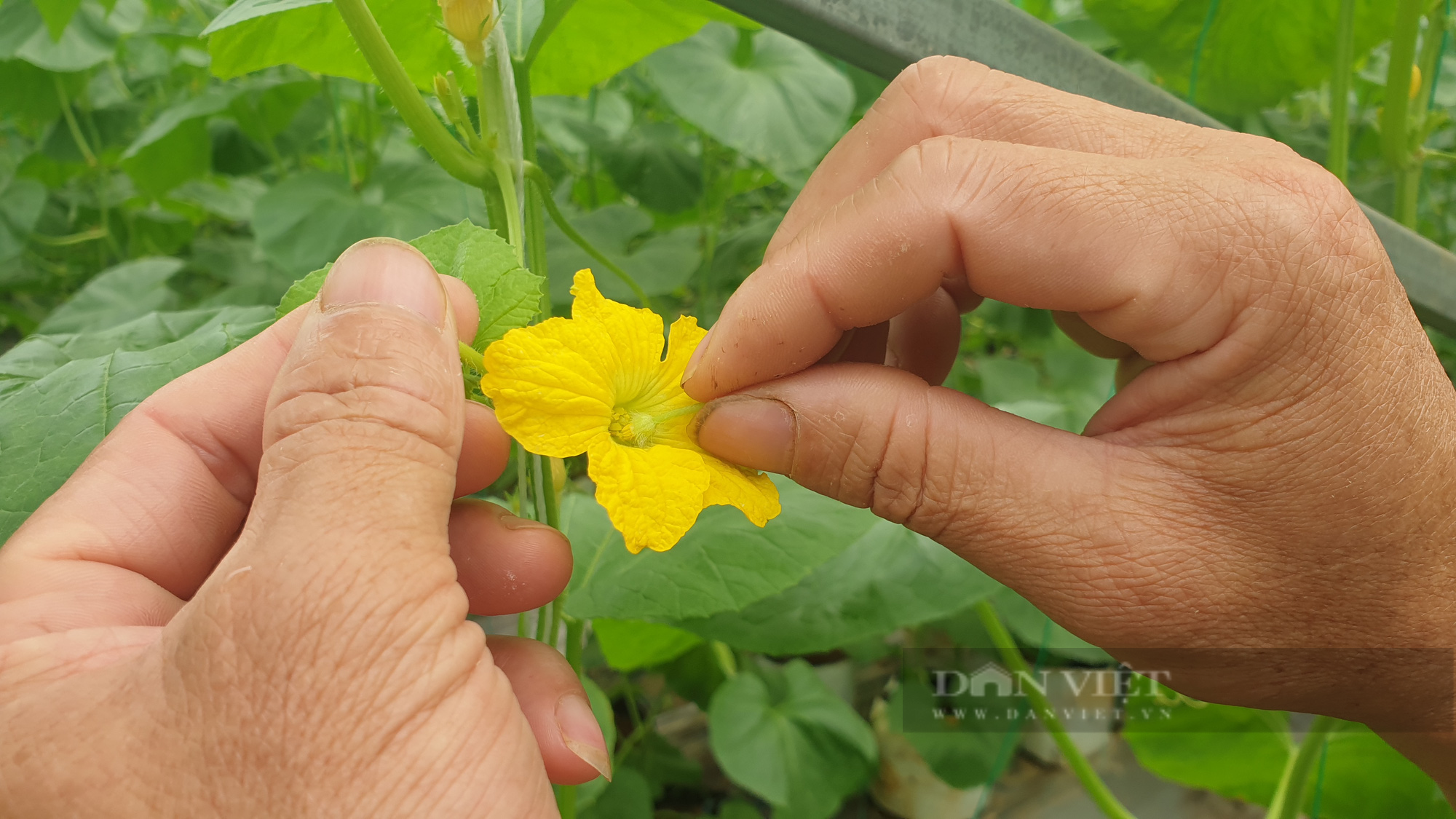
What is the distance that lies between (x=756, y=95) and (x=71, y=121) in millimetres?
1831

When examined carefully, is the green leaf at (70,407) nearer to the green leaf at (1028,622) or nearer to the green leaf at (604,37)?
the green leaf at (604,37)

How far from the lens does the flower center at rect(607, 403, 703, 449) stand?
812mm

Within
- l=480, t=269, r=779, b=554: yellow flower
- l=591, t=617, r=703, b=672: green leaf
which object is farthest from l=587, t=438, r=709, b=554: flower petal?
l=591, t=617, r=703, b=672: green leaf

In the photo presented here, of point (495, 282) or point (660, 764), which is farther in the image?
point (660, 764)

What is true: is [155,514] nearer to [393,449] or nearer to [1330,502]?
[393,449]

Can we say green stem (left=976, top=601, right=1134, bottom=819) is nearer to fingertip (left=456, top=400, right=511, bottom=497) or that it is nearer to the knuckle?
fingertip (left=456, top=400, right=511, bottom=497)

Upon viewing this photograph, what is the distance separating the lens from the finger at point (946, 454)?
772 mm

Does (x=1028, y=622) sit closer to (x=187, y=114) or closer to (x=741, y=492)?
(x=741, y=492)

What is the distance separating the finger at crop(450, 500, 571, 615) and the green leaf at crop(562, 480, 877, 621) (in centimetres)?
17

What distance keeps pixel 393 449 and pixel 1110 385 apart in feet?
7.28

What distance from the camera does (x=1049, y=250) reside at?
0.72m

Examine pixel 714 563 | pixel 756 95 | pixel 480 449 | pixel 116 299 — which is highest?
pixel 756 95

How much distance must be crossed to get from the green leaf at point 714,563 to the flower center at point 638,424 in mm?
267

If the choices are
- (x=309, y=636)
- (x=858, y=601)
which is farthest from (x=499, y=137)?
(x=858, y=601)
